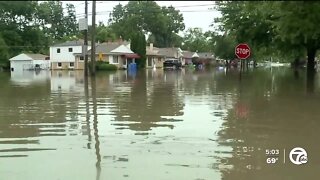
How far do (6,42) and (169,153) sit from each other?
68558 millimetres

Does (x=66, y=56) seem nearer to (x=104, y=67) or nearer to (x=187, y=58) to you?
(x=104, y=67)

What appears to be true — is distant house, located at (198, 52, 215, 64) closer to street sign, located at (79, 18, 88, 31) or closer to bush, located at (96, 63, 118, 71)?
bush, located at (96, 63, 118, 71)

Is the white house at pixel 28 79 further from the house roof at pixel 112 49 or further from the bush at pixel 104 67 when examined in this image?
the house roof at pixel 112 49

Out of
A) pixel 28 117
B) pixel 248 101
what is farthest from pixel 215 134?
pixel 248 101

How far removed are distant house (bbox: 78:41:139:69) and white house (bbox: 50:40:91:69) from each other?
1059 mm

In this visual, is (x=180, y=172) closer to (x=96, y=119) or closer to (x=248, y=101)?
(x=96, y=119)

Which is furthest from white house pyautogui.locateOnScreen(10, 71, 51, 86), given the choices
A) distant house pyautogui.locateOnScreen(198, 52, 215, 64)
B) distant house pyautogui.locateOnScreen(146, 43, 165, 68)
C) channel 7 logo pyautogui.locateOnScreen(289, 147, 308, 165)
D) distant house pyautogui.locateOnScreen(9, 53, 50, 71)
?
distant house pyautogui.locateOnScreen(198, 52, 215, 64)

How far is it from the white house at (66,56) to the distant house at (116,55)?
3.48 ft

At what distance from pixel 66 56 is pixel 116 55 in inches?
333

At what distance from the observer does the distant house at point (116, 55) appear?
6838cm

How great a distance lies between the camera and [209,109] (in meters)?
13.8

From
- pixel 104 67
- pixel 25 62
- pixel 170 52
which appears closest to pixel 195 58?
pixel 170 52

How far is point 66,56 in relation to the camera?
71938 mm

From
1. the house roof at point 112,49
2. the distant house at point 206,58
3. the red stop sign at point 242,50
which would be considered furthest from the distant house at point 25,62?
the red stop sign at point 242,50
